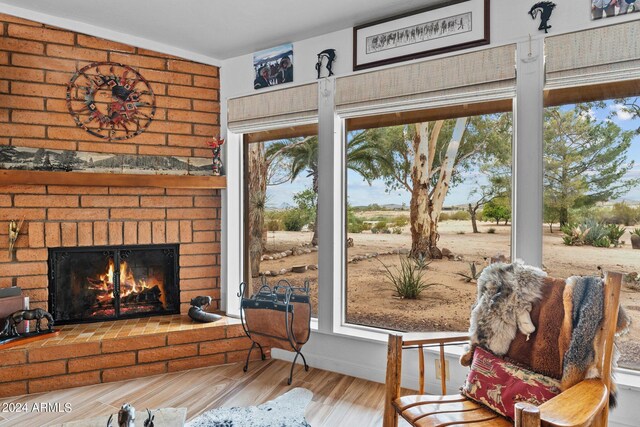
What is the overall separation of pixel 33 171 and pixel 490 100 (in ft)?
10.3

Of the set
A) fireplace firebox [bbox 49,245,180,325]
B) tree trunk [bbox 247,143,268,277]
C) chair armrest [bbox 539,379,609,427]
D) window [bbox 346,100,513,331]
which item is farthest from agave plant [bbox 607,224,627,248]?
fireplace firebox [bbox 49,245,180,325]

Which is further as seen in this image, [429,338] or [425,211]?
[425,211]

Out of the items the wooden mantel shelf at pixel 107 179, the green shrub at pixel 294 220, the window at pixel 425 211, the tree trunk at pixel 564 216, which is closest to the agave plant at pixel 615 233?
the tree trunk at pixel 564 216

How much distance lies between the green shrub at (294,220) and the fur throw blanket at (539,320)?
5.73 feet

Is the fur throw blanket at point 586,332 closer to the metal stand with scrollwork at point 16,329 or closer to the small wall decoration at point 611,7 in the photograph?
the small wall decoration at point 611,7

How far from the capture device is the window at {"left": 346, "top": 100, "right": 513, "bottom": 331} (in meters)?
2.67

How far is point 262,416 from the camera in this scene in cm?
238

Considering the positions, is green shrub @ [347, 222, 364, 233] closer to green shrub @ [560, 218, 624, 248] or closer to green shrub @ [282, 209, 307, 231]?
green shrub @ [282, 209, 307, 231]

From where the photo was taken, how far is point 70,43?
315 cm

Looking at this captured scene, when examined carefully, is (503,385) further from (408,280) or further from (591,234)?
(408,280)

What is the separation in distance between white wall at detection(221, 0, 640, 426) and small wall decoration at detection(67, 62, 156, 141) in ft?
2.15

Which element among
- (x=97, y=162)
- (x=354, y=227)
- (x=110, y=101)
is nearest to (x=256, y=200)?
(x=354, y=227)

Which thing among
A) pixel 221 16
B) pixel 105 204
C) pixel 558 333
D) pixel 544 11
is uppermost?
pixel 221 16

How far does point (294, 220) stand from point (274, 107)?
0.93m
